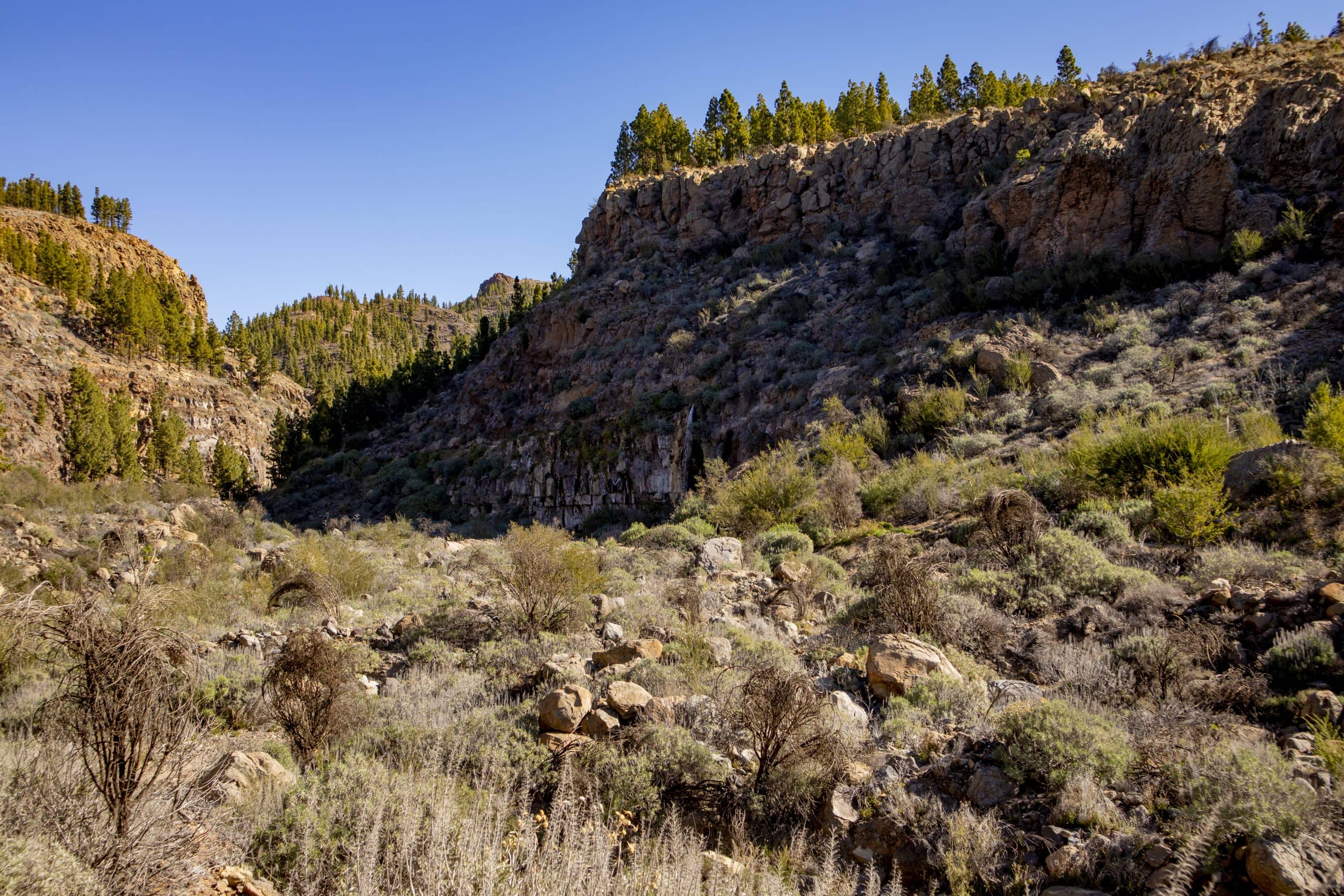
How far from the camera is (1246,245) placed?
1756 centimetres

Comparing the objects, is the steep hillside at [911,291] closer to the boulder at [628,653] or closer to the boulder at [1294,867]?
the boulder at [628,653]

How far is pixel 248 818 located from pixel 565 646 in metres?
3.54

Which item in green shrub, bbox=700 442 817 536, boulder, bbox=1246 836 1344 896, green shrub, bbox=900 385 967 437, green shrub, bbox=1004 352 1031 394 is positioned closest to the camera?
boulder, bbox=1246 836 1344 896

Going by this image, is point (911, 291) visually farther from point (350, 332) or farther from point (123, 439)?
point (350, 332)

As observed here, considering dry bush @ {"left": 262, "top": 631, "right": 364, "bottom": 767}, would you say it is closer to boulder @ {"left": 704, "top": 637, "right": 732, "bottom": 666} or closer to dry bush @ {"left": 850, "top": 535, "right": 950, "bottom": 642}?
boulder @ {"left": 704, "top": 637, "right": 732, "bottom": 666}

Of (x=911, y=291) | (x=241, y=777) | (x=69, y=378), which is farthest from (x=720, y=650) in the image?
(x=69, y=378)

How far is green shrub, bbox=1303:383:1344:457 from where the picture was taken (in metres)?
7.94

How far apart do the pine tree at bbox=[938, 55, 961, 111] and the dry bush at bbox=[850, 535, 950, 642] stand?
4239cm

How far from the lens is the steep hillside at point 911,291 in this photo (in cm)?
1667

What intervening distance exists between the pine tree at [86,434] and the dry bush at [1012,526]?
159 feet

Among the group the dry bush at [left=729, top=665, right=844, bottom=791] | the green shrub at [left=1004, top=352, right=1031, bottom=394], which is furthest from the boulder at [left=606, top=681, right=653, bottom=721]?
the green shrub at [left=1004, top=352, right=1031, bottom=394]

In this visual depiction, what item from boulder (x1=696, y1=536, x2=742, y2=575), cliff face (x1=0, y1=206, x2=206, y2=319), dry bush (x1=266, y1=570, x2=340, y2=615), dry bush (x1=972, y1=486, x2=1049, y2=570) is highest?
cliff face (x1=0, y1=206, x2=206, y2=319)

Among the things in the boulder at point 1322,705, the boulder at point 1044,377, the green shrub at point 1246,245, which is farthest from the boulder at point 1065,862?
the green shrub at point 1246,245

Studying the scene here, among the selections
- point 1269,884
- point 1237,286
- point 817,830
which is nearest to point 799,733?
point 817,830
